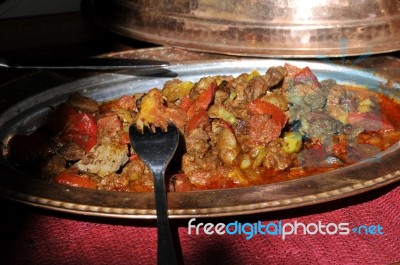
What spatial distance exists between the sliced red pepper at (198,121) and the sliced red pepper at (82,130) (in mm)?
269

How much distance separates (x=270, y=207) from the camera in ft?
4.38

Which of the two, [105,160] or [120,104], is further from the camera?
[120,104]

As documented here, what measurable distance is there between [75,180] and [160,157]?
24cm

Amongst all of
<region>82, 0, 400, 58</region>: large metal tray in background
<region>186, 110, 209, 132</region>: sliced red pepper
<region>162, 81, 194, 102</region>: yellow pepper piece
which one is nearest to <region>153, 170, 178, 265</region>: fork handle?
<region>186, 110, 209, 132</region>: sliced red pepper

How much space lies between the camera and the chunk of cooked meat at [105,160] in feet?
5.30

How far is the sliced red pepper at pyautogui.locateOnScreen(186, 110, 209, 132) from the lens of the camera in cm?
173

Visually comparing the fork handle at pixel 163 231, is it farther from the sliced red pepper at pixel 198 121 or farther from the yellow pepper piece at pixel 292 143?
the yellow pepper piece at pixel 292 143

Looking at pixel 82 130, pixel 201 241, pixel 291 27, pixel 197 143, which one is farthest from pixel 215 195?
pixel 291 27

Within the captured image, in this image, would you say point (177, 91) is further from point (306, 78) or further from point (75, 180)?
point (75, 180)

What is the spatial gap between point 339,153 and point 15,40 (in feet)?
6.81

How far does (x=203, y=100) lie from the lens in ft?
5.99

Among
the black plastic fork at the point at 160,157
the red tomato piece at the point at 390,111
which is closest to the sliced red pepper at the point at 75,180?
the black plastic fork at the point at 160,157

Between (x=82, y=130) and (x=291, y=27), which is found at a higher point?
(x=291, y=27)

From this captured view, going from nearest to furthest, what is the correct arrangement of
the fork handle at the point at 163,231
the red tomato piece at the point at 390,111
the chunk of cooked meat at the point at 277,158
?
the fork handle at the point at 163,231 → the chunk of cooked meat at the point at 277,158 → the red tomato piece at the point at 390,111
